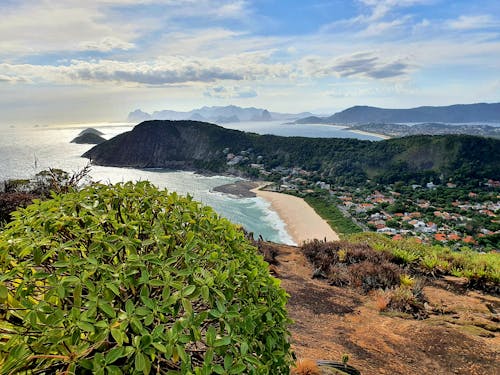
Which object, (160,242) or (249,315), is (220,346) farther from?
(160,242)

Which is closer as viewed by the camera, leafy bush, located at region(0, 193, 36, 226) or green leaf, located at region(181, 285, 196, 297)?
green leaf, located at region(181, 285, 196, 297)

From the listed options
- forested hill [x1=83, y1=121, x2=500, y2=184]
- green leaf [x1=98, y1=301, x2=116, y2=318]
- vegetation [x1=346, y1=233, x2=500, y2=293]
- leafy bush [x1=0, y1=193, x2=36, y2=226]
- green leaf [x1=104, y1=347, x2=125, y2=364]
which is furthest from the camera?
forested hill [x1=83, y1=121, x2=500, y2=184]

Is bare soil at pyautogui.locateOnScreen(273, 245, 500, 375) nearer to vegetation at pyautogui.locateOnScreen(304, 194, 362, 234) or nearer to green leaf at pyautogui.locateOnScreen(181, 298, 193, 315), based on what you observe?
green leaf at pyautogui.locateOnScreen(181, 298, 193, 315)

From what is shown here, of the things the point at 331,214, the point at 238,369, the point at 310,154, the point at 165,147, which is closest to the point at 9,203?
the point at 238,369

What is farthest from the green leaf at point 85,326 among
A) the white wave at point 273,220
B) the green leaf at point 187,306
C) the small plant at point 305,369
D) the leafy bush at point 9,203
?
the white wave at point 273,220

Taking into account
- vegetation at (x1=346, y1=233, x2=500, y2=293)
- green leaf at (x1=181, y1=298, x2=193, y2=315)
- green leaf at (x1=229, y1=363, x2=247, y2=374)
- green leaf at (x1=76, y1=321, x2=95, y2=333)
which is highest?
green leaf at (x1=181, y1=298, x2=193, y2=315)

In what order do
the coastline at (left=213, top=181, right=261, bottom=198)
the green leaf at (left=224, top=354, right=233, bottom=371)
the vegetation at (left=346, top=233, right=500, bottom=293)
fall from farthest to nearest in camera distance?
1. the coastline at (left=213, top=181, right=261, bottom=198)
2. the vegetation at (left=346, top=233, right=500, bottom=293)
3. the green leaf at (left=224, top=354, right=233, bottom=371)

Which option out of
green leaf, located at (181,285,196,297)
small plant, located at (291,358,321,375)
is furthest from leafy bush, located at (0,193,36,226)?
green leaf, located at (181,285,196,297)

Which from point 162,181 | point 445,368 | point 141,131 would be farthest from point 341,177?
point 445,368
